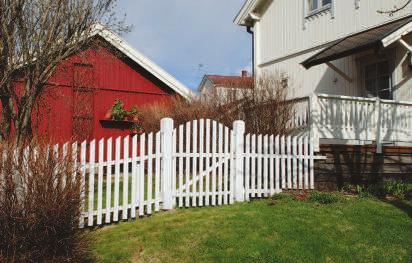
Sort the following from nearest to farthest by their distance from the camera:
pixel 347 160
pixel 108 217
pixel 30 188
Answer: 1. pixel 30 188
2. pixel 108 217
3. pixel 347 160

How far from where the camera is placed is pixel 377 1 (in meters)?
13.1

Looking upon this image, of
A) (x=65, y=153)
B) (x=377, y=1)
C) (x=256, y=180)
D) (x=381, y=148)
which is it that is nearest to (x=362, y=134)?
(x=381, y=148)

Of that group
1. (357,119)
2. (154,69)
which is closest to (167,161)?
(357,119)

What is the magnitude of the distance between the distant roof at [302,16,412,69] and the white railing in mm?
1319

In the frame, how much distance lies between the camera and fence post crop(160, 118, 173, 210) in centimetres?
737

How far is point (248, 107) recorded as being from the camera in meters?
10.7

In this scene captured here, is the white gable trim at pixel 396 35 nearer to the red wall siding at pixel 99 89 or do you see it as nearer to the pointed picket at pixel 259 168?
the pointed picket at pixel 259 168

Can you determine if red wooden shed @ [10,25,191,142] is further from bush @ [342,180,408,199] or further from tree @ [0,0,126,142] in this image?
bush @ [342,180,408,199]

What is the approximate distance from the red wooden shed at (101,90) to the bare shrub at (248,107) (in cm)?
272

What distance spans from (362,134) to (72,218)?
717 cm

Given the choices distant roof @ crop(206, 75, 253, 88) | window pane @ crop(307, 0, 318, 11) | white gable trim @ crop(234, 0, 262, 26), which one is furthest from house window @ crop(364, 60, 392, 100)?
white gable trim @ crop(234, 0, 262, 26)

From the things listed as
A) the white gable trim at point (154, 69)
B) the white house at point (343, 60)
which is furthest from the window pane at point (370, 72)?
the white gable trim at point (154, 69)

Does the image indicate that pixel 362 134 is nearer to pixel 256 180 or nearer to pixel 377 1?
pixel 256 180

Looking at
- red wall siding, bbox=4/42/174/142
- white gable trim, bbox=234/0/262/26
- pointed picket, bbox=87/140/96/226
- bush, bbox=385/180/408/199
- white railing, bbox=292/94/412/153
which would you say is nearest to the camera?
pointed picket, bbox=87/140/96/226
